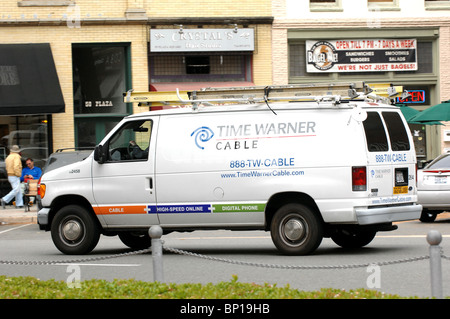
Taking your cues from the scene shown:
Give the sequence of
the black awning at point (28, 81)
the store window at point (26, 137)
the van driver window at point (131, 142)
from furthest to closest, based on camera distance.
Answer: the store window at point (26, 137) < the black awning at point (28, 81) < the van driver window at point (131, 142)

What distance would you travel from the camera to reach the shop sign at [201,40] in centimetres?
2475

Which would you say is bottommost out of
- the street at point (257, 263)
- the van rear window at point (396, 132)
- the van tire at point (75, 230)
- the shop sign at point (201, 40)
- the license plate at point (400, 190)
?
the street at point (257, 263)

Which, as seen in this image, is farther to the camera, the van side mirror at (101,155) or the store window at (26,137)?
the store window at (26,137)

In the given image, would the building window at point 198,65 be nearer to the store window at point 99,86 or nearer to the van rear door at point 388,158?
the store window at point 99,86

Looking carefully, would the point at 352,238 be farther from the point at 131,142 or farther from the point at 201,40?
the point at 201,40

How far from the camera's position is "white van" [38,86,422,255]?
11.7m

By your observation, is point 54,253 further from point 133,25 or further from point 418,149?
point 418,149

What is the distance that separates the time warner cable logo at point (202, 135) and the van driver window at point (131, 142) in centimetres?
→ 85

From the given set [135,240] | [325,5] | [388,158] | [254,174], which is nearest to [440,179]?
[388,158]

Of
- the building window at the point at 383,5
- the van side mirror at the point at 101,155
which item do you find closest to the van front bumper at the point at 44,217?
the van side mirror at the point at 101,155

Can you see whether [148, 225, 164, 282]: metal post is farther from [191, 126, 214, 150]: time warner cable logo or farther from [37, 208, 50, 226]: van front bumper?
[37, 208, 50, 226]: van front bumper

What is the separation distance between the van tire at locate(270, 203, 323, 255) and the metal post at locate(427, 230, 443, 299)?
479 cm

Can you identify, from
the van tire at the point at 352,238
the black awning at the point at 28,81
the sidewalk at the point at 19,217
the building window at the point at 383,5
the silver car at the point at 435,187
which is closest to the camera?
the van tire at the point at 352,238
